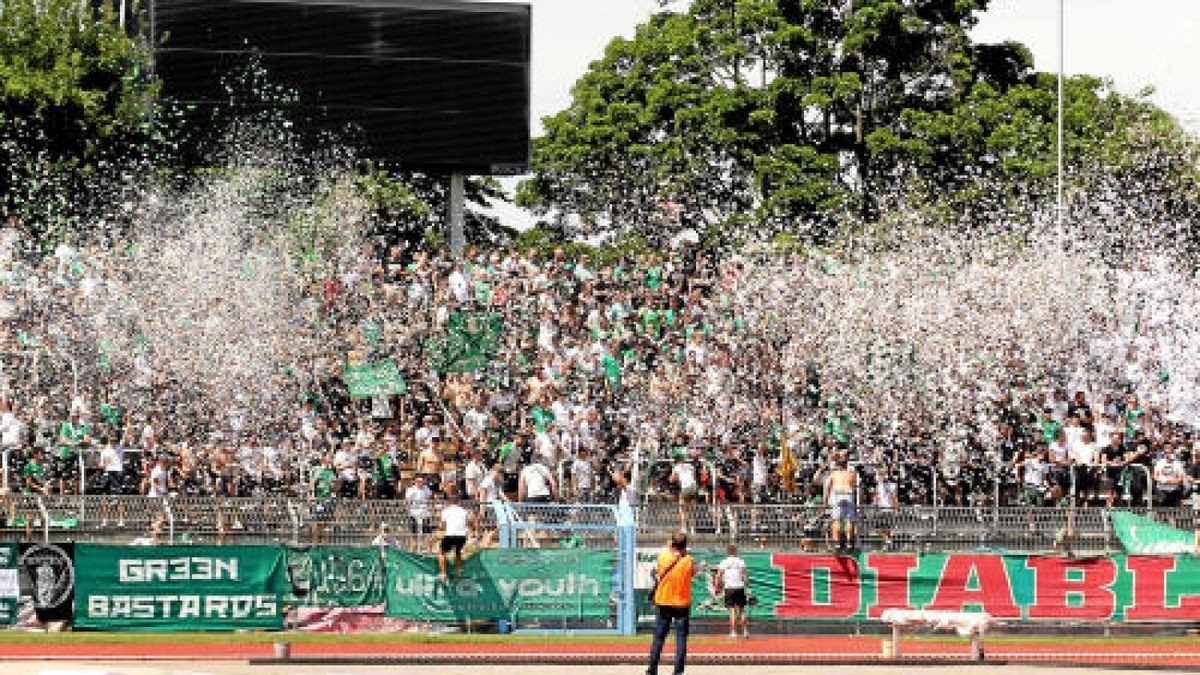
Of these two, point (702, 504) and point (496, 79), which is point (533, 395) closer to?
point (702, 504)

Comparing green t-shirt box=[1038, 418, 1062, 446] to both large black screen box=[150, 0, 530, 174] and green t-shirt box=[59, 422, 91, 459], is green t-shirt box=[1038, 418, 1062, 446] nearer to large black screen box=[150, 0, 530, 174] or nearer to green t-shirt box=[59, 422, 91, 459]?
green t-shirt box=[59, 422, 91, 459]

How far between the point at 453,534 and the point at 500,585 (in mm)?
1081

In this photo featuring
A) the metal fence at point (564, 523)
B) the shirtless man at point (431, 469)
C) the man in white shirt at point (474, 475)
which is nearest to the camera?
the metal fence at point (564, 523)

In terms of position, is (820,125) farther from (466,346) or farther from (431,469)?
(431,469)

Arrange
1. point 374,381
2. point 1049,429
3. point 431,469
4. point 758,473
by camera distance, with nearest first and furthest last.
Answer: point 431,469
point 758,473
point 374,381
point 1049,429

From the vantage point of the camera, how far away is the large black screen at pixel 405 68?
58.2 meters

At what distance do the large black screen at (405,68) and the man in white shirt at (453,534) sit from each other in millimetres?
23196

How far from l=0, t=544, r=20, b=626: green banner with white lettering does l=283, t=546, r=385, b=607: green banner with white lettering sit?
3.60 m

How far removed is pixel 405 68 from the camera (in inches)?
2308

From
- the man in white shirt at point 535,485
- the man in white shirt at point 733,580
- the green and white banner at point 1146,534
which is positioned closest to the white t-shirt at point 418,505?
the man in white shirt at point 535,485

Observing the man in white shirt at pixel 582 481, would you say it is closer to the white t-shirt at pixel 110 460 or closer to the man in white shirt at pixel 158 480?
the man in white shirt at pixel 158 480

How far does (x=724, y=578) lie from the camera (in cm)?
3678

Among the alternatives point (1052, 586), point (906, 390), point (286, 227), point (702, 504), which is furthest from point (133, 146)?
point (1052, 586)

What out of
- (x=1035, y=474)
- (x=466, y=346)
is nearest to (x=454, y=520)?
(x=466, y=346)
